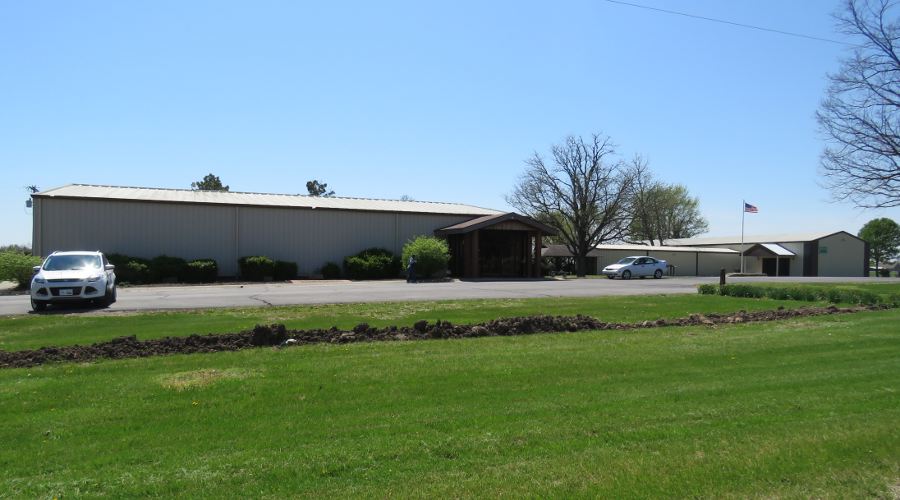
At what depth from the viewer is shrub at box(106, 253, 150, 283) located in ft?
102

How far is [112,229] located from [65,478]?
32577 mm

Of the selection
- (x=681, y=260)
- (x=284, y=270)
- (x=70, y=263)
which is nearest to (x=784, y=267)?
(x=681, y=260)

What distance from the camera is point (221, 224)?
117 ft

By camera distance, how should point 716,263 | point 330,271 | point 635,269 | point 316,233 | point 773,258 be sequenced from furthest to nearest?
point 773,258
point 716,263
point 635,269
point 316,233
point 330,271

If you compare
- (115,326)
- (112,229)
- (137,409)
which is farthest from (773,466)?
(112,229)

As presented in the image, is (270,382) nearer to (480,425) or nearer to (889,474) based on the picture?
(480,425)

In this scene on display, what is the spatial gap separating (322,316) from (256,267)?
802 inches

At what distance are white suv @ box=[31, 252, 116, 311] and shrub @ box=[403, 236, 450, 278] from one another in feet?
60.0

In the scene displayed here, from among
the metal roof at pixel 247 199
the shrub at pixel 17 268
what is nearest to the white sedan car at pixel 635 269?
the metal roof at pixel 247 199

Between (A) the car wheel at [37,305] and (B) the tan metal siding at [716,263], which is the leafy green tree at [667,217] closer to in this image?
(B) the tan metal siding at [716,263]

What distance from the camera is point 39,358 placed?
9.02m

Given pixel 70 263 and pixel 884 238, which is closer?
pixel 70 263

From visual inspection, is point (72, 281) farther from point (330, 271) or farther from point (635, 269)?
point (635, 269)

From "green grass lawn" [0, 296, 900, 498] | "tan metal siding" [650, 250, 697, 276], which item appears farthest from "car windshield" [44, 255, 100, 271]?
"tan metal siding" [650, 250, 697, 276]
